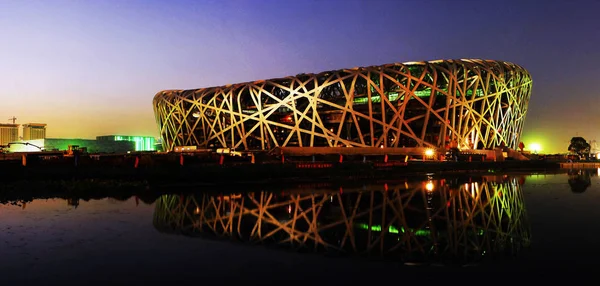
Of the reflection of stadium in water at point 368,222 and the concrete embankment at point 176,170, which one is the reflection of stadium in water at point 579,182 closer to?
the reflection of stadium in water at point 368,222

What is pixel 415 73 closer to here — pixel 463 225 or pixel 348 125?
pixel 348 125

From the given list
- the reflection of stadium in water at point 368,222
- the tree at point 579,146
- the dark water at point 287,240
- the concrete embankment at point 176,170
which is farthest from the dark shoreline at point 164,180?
the tree at point 579,146

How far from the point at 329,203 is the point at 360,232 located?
519 centimetres

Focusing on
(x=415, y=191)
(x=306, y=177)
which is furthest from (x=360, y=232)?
(x=306, y=177)

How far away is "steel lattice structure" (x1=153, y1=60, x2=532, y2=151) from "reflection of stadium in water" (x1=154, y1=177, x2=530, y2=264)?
4182cm

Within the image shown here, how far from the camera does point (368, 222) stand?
1067cm

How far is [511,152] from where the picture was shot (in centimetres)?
5759

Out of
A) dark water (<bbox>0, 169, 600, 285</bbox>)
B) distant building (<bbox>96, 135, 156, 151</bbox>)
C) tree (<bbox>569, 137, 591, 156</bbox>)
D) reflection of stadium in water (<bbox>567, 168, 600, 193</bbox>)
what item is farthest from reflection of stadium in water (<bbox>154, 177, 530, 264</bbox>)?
distant building (<bbox>96, 135, 156, 151</bbox>)

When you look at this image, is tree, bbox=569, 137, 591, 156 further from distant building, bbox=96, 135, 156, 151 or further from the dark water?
distant building, bbox=96, 135, 156, 151

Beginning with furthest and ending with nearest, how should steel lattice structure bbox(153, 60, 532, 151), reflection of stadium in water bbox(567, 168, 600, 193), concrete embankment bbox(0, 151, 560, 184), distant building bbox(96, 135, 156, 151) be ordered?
distant building bbox(96, 135, 156, 151)
steel lattice structure bbox(153, 60, 532, 151)
concrete embankment bbox(0, 151, 560, 184)
reflection of stadium in water bbox(567, 168, 600, 193)

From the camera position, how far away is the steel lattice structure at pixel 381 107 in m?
57.8

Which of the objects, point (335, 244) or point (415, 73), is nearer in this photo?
point (335, 244)

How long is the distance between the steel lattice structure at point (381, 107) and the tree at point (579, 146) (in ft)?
148

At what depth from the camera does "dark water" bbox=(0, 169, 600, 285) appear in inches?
251
